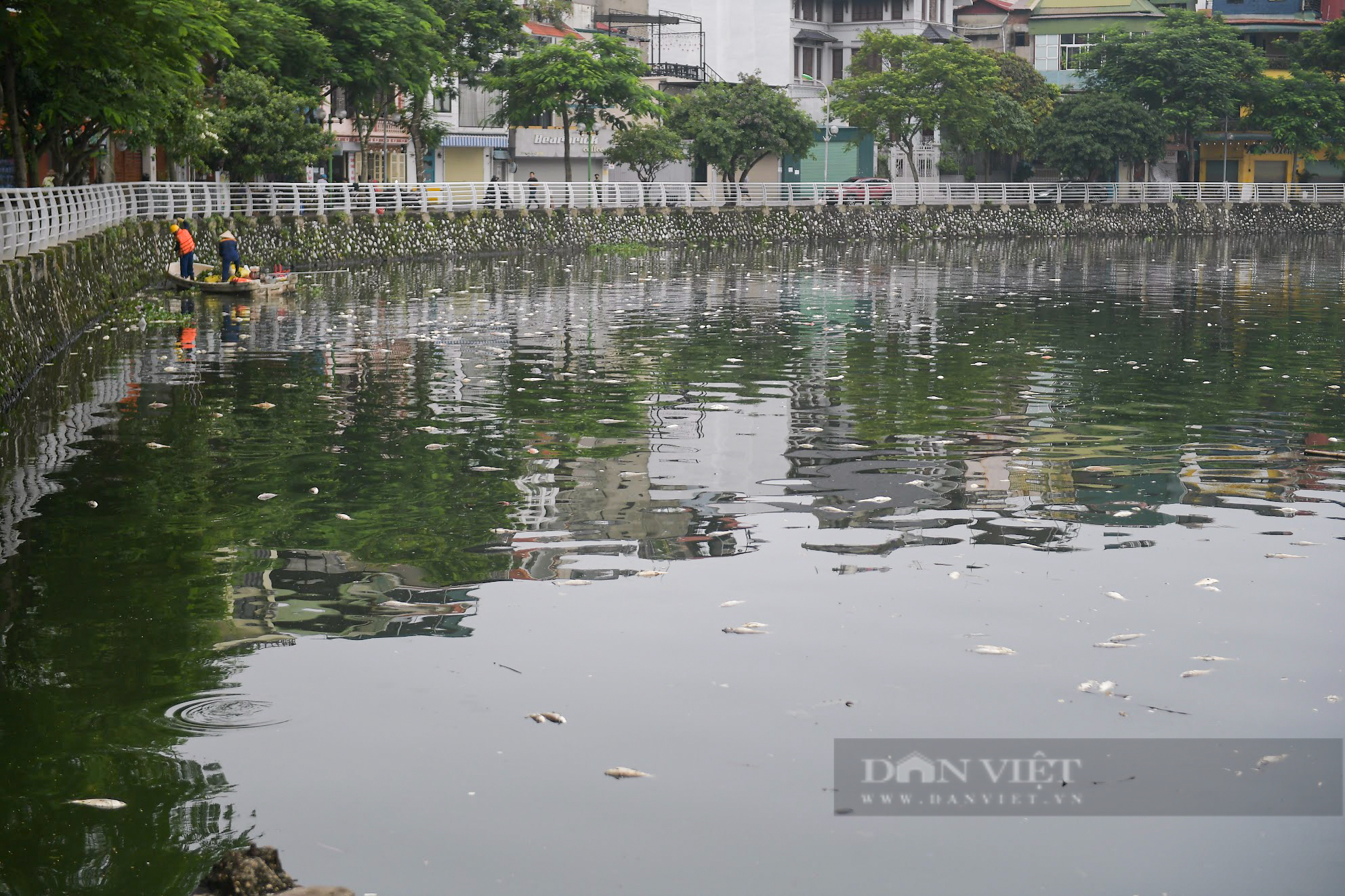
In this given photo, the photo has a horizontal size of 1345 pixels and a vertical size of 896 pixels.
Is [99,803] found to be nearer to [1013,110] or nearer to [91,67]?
[91,67]

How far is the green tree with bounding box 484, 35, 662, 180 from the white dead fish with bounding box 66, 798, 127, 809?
56322 mm

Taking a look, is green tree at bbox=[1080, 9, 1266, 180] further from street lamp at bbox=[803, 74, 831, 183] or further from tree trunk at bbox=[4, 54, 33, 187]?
tree trunk at bbox=[4, 54, 33, 187]

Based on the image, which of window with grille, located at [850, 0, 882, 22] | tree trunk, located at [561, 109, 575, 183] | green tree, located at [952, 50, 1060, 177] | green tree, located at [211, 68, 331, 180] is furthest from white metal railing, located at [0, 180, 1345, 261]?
window with grille, located at [850, 0, 882, 22]

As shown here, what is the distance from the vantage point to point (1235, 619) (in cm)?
903

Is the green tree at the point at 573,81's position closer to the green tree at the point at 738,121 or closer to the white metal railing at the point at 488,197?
the white metal railing at the point at 488,197

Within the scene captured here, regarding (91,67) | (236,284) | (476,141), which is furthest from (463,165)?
(91,67)

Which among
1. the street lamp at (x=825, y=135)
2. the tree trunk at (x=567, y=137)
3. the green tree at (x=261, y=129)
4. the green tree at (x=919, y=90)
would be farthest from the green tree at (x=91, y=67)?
the street lamp at (x=825, y=135)

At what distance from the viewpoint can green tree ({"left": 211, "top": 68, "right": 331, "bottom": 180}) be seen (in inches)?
1775

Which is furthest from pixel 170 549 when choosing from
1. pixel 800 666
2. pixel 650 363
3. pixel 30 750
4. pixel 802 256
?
pixel 802 256

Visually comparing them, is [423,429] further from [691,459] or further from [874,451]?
[874,451]

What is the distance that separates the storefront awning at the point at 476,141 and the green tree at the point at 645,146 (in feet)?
23.1

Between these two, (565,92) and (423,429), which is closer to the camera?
(423,429)

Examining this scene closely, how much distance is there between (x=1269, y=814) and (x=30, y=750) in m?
5.18

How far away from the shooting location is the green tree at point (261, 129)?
45.1 m
